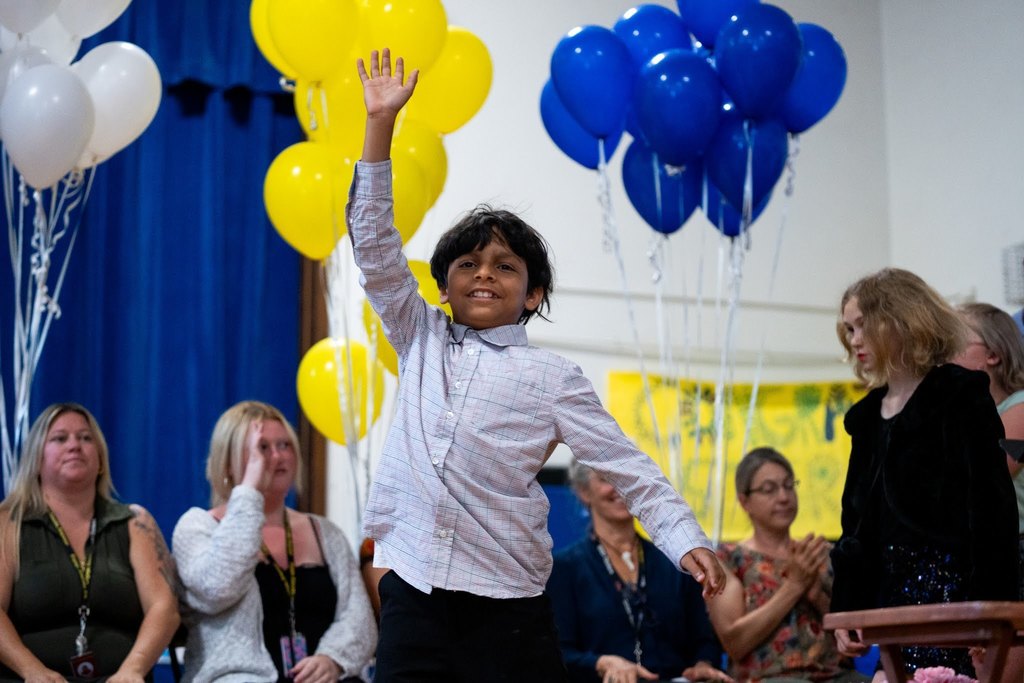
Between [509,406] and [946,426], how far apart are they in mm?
822

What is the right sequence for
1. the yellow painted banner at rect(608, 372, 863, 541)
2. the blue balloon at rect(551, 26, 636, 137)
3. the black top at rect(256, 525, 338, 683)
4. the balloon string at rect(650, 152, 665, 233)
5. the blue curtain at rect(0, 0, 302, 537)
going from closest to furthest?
the black top at rect(256, 525, 338, 683), the blue balloon at rect(551, 26, 636, 137), the balloon string at rect(650, 152, 665, 233), the blue curtain at rect(0, 0, 302, 537), the yellow painted banner at rect(608, 372, 863, 541)

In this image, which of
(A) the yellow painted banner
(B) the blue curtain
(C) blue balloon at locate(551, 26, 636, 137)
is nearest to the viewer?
(C) blue balloon at locate(551, 26, 636, 137)

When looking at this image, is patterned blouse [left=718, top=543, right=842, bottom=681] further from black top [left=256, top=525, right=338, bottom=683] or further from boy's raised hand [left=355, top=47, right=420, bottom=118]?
boy's raised hand [left=355, top=47, right=420, bottom=118]

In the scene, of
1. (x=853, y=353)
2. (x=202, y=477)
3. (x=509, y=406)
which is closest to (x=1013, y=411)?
(x=853, y=353)

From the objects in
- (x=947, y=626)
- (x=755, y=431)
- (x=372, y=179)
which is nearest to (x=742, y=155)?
(x=372, y=179)

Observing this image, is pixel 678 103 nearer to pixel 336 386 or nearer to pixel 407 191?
pixel 407 191

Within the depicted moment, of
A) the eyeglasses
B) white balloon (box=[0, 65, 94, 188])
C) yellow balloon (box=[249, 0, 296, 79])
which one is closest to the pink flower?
the eyeglasses

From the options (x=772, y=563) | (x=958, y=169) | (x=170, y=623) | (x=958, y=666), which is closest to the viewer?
(x=958, y=666)

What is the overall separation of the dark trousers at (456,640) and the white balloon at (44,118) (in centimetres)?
202

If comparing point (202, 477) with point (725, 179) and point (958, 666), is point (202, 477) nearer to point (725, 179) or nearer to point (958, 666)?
point (725, 179)

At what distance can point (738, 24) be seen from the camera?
3674 millimetres

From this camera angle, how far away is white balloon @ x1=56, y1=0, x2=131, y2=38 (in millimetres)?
3596

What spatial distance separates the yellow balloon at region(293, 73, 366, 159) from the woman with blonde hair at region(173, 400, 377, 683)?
0.85 meters

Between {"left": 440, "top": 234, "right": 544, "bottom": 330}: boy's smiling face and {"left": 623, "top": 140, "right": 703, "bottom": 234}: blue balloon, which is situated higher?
{"left": 623, "top": 140, "right": 703, "bottom": 234}: blue balloon
